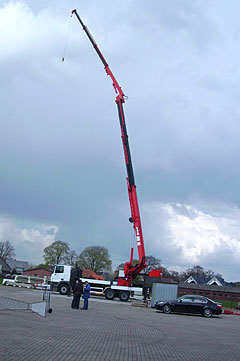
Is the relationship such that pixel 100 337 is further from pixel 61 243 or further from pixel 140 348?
pixel 61 243

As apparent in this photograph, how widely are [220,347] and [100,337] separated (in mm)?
3364

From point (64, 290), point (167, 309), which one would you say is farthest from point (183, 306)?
point (64, 290)

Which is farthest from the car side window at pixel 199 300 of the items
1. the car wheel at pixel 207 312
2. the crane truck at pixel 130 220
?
the crane truck at pixel 130 220

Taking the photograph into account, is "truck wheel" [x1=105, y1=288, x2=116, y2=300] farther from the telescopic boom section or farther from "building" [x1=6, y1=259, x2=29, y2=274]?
"building" [x1=6, y1=259, x2=29, y2=274]

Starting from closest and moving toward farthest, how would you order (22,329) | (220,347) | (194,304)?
(22,329) → (220,347) → (194,304)

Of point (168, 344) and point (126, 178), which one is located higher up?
point (126, 178)

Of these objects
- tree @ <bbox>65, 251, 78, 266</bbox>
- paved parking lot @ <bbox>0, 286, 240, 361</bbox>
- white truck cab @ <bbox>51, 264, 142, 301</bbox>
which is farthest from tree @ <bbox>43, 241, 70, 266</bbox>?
paved parking lot @ <bbox>0, 286, 240, 361</bbox>

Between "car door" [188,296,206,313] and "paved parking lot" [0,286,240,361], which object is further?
"car door" [188,296,206,313]

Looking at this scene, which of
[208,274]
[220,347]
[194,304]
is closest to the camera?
[220,347]

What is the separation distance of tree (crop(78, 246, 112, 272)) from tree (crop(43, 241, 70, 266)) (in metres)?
4.52

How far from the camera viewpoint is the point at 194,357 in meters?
8.17

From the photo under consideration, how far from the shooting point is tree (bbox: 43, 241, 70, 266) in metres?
86.5

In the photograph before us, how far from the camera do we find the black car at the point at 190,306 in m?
23.1

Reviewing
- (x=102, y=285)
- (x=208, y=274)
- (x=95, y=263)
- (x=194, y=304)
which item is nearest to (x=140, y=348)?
(x=194, y=304)
